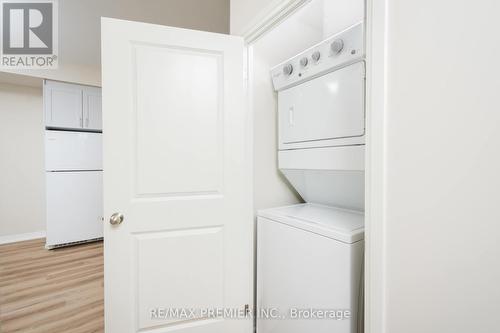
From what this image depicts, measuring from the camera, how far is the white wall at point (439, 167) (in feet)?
1.83

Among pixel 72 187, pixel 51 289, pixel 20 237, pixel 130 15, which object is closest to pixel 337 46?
pixel 130 15

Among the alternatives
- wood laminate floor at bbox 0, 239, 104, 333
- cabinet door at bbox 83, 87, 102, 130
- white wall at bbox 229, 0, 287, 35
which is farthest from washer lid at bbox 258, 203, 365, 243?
cabinet door at bbox 83, 87, 102, 130

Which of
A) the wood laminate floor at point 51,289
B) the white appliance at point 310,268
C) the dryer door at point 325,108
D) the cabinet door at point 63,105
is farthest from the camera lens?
the cabinet door at point 63,105

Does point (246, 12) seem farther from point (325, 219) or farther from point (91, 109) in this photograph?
point (91, 109)

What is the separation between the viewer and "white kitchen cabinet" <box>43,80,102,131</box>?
3.35 metres

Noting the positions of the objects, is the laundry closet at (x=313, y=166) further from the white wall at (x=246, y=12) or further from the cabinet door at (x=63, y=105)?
the cabinet door at (x=63, y=105)

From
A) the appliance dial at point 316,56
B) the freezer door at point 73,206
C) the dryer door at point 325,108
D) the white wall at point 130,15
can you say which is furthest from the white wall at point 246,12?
the freezer door at point 73,206

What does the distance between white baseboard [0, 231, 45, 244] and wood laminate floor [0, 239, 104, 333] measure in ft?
0.41

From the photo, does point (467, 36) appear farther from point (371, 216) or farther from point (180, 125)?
point (180, 125)

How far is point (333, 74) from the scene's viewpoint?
4.08 ft

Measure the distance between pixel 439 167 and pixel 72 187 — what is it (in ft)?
13.7

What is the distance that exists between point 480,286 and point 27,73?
455 centimetres

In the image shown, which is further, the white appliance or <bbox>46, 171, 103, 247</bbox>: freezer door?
<bbox>46, 171, 103, 247</bbox>: freezer door

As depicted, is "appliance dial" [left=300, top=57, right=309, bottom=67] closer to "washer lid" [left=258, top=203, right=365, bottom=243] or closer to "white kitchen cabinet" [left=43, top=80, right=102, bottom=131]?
"washer lid" [left=258, top=203, right=365, bottom=243]
